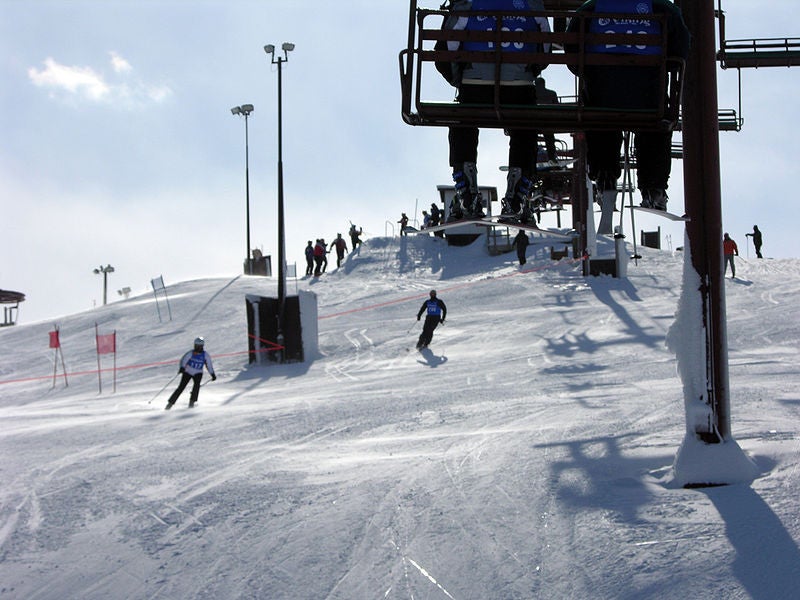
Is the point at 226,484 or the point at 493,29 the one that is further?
the point at 226,484

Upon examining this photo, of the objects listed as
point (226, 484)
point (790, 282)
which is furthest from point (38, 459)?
point (790, 282)

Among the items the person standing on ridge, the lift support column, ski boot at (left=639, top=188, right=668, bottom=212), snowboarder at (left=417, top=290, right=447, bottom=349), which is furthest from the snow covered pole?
snowboarder at (left=417, top=290, right=447, bottom=349)

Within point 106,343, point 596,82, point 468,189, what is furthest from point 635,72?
point 106,343

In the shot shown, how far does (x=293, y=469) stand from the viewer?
25.7 feet

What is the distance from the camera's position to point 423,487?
6.75 meters

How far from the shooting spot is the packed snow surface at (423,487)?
17.0ft

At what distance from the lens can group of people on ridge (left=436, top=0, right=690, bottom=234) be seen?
5953 mm

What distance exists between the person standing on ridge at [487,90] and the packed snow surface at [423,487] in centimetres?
181

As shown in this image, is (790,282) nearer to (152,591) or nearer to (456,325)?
(456,325)

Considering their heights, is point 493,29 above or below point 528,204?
above

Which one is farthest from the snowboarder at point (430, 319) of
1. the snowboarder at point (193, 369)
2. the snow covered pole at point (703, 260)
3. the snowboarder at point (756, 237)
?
the snowboarder at point (756, 237)

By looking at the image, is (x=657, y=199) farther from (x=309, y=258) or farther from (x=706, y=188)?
(x=309, y=258)

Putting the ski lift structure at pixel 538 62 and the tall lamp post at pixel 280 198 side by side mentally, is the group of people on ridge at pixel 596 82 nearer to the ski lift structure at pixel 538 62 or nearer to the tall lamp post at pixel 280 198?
the ski lift structure at pixel 538 62

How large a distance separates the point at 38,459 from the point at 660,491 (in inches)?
254
